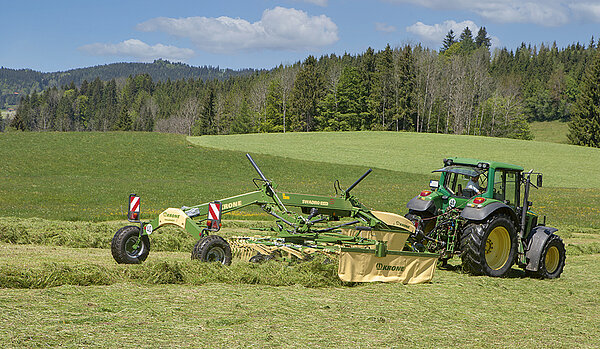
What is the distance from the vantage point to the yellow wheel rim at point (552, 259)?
11680mm

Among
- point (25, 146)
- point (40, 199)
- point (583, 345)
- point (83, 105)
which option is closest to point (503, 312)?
point (583, 345)

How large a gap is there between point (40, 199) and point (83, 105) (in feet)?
588

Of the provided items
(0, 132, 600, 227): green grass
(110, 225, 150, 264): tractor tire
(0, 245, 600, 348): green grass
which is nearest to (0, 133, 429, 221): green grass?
(0, 132, 600, 227): green grass

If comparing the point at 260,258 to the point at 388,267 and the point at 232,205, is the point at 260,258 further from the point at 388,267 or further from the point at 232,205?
the point at 388,267

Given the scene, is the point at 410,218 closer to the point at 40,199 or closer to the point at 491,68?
the point at 40,199

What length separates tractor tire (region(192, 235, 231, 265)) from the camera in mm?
9523

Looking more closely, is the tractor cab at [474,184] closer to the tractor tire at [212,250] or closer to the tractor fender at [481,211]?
the tractor fender at [481,211]

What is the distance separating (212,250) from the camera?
965 cm

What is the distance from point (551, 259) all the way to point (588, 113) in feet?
277

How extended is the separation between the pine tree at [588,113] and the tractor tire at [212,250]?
86526 millimetres

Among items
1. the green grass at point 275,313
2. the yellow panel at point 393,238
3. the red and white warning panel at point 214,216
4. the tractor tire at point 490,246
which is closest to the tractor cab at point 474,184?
the tractor tire at point 490,246

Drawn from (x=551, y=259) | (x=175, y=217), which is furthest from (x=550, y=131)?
(x=175, y=217)

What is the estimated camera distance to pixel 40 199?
26.0 meters

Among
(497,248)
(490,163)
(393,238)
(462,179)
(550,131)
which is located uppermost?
(550,131)
